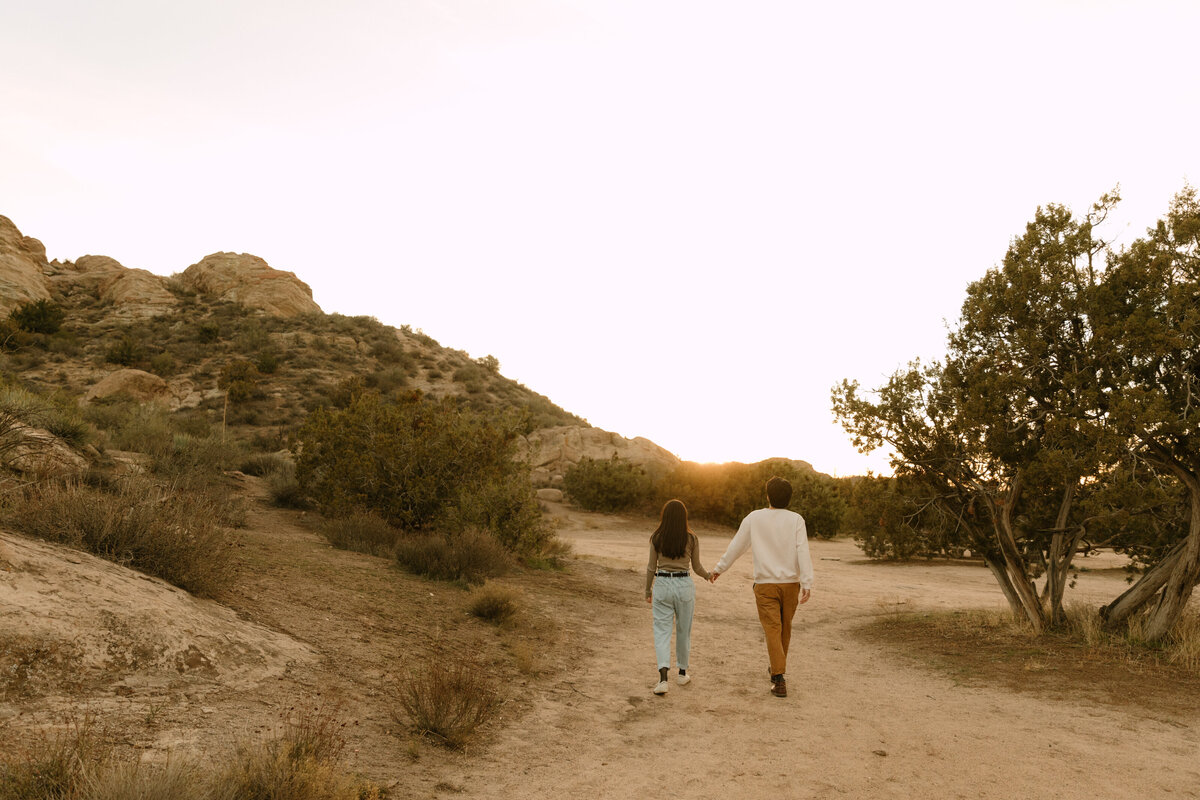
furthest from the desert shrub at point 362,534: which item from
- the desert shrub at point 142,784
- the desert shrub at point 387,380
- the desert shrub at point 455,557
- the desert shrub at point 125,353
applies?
the desert shrub at point 125,353

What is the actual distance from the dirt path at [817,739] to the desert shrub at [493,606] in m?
1.38

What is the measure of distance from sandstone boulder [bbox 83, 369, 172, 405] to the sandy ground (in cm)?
2756

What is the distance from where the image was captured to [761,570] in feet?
22.9

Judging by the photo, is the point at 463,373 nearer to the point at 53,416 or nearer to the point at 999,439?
the point at 53,416

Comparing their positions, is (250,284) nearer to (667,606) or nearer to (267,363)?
(267,363)

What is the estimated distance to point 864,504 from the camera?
10805 millimetres

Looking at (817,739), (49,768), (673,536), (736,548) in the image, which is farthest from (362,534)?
(49,768)

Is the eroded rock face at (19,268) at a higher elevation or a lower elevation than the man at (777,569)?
higher

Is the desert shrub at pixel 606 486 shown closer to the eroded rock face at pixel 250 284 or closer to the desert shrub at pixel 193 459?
the desert shrub at pixel 193 459

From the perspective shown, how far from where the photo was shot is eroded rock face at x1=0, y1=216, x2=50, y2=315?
1720 inches

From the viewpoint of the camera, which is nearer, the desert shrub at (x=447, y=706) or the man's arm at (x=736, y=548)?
the desert shrub at (x=447, y=706)

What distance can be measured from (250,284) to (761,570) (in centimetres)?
5655

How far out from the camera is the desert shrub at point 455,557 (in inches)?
449

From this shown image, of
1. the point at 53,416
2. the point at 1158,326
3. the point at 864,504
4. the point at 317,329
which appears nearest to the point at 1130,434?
the point at 1158,326
